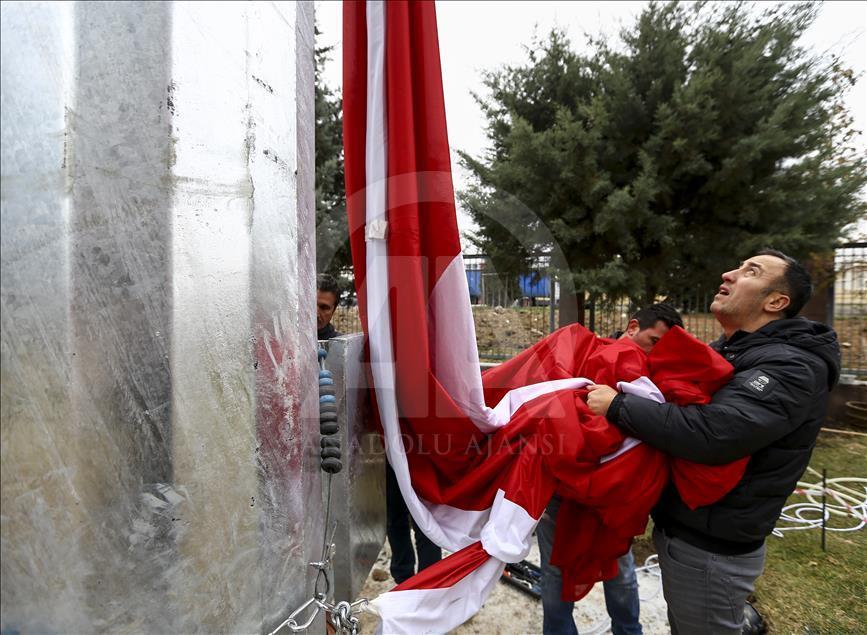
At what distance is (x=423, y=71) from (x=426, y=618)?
5.31ft

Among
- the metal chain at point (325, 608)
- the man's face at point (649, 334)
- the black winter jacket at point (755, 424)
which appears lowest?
the metal chain at point (325, 608)

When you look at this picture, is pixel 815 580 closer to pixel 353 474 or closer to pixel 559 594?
pixel 559 594

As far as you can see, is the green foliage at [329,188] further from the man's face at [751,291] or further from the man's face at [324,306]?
the man's face at [751,291]

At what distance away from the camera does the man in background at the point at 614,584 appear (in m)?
2.08

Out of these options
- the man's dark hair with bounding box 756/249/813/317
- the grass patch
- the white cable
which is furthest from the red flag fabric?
the white cable

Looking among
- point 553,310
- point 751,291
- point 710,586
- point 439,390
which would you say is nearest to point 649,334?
point 751,291

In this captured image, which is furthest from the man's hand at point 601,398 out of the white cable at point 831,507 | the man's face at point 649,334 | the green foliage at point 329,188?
the green foliage at point 329,188

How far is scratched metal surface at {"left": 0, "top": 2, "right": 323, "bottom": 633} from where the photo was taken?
764 millimetres

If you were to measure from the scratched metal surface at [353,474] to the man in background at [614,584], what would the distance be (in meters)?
0.87

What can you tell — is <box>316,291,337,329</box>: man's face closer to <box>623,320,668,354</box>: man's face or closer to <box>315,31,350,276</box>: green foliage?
<box>623,320,668,354</box>: man's face

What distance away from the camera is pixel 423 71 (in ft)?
4.45

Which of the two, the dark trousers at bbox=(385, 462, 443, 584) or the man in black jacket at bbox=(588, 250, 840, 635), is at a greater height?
the man in black jacket at bbox=(588, 250, 840, 635)

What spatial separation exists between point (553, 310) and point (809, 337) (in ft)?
19.9

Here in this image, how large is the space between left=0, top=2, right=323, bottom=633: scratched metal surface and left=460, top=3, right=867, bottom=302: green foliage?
6.43m
